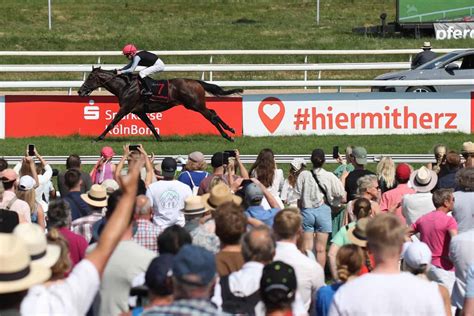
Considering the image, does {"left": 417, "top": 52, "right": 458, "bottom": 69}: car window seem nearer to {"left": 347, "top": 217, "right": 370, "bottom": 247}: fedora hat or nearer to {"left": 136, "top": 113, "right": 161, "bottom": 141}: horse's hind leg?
{"left": 136, "top": 113, "right": 161, "bottom": 141}: horse's hind leg

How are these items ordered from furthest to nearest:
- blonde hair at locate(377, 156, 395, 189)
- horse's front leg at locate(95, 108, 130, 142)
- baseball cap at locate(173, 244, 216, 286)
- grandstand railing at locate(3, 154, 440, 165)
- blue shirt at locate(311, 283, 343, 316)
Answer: horse's front leg at locate(95, 108, 130, 142) → grandstand railing at locate(3, 154, 440, 165) → blonde hair at locate(377, 156, 395, 189) → blue shirt at locate(311, 283, 343, 316) → baseball cap at locate(173, 244, 216, 286)

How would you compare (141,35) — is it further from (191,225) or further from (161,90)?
(191,225)

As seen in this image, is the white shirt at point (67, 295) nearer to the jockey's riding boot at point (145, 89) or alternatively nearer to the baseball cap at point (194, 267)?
the baseball cap at point (194, 267)

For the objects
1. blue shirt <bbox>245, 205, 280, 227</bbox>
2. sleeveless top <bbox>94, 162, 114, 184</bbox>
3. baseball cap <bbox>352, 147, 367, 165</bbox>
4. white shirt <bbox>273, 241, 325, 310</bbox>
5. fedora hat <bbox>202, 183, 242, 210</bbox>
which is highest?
baseball cap <bbox>352, 147, 367, 165</bbox>

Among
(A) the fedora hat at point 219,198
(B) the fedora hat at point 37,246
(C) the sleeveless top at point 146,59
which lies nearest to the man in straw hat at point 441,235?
(A) the fedora hat at point 219,198

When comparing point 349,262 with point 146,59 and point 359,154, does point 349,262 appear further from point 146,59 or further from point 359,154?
point 146,59

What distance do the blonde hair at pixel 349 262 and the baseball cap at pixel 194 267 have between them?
2097mm

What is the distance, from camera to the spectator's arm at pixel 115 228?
6391 mm

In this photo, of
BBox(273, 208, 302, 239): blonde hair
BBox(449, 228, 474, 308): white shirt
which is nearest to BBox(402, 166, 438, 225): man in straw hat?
BBox(449, 228, 474, 308): white shirt

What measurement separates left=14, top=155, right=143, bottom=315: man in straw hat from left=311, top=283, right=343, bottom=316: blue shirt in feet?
6.58

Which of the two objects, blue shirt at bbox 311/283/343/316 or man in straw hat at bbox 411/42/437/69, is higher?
man in straw hat at bbox 411/42/437/69

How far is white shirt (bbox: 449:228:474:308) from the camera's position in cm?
923

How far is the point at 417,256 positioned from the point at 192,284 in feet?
8.23

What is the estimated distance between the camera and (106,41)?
41.0 metres
